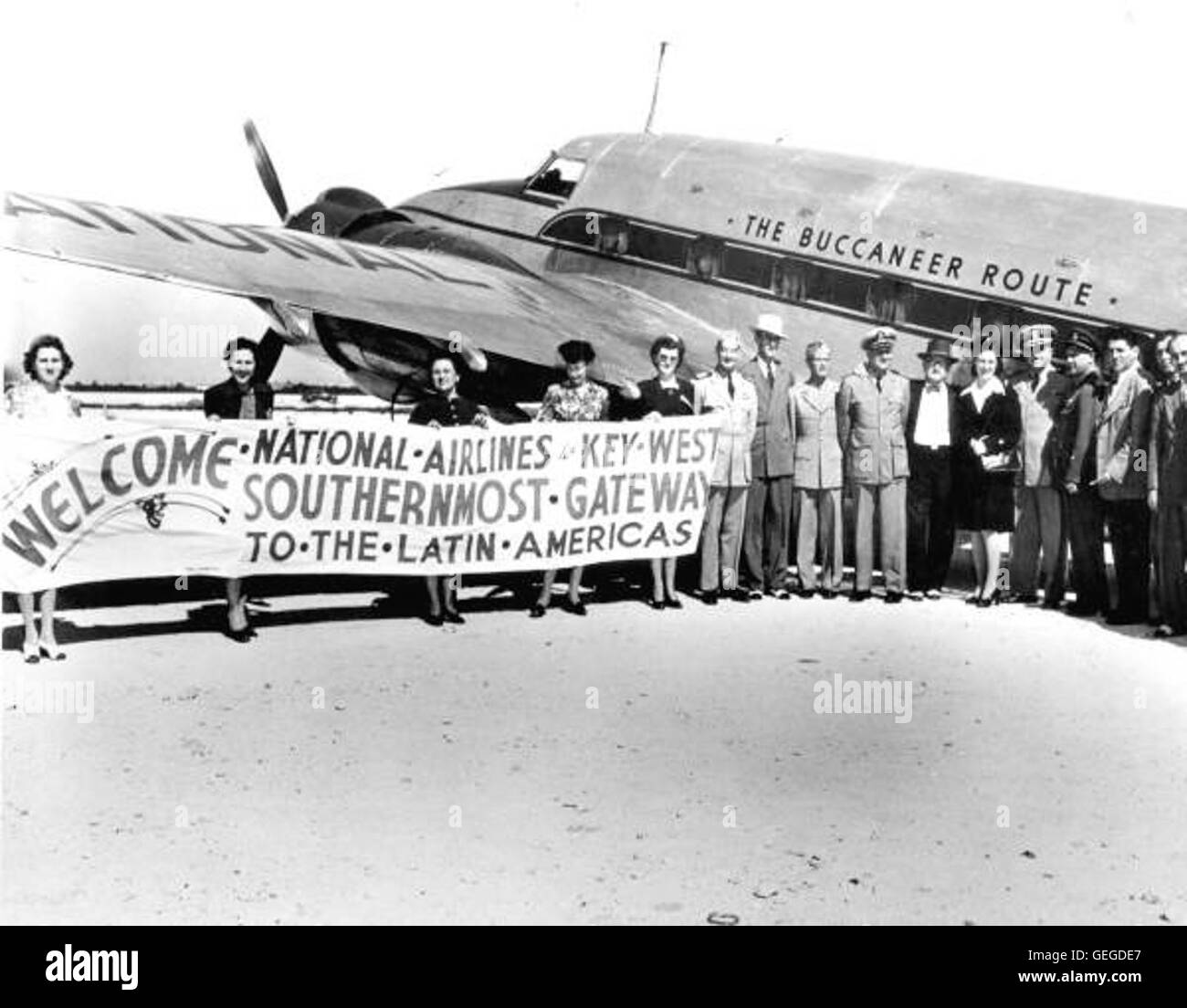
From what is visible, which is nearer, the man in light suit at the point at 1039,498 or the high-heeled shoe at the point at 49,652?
the high-heeled shoe at the point at 49,652

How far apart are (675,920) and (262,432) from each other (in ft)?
14.2

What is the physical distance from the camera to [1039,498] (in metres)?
8.87

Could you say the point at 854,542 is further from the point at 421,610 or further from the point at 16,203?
the point at 16,203

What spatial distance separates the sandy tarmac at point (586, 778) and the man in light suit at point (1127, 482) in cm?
76

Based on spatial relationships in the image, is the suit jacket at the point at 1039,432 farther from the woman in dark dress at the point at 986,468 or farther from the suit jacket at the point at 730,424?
the suit jacket at the point at 730,424

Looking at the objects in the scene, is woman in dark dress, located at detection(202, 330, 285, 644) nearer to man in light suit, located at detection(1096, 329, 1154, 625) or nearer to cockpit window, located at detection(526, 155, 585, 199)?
man in light suit, located at detection(1096, 329, 1154, 625)

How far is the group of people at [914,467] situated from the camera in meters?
8.34

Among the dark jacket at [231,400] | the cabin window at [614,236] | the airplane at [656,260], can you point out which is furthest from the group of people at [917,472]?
the cabin window at [614,236]

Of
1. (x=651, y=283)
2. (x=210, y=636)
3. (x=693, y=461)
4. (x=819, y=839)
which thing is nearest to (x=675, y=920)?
(x=819, y=839)

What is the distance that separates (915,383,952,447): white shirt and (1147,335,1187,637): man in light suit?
135cm

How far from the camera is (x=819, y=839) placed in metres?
4.60

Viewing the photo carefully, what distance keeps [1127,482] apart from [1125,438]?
28 centimetres

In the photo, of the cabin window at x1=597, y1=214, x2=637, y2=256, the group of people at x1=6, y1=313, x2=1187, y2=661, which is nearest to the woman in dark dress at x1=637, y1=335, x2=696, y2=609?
the group of people at x1=6, y1=313, x2=1187, y2=661

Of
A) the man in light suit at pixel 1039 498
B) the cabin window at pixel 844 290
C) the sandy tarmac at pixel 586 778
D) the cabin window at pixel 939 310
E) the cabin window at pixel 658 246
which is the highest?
the cabin window at pixel 658 246
